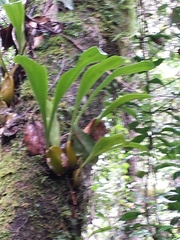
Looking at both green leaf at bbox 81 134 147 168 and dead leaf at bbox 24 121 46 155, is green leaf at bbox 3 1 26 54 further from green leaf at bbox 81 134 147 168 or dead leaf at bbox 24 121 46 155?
green leaf at bbox 81 134 147 168

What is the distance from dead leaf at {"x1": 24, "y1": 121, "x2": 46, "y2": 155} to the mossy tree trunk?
0.08 feet

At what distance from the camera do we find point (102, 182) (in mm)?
1990

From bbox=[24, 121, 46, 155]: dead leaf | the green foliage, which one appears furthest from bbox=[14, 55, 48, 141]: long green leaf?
bbox=[24, 121, 46, 155]: dead leaf

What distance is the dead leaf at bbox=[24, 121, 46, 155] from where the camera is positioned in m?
1.05

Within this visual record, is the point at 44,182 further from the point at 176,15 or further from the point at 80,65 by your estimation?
the point at 176,15

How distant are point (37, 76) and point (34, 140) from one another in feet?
0.76

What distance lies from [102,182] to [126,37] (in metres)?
0.87

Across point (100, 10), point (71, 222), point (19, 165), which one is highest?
point (100, 10)

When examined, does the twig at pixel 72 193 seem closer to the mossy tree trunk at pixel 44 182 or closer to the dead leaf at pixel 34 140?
the mossy tree trunk at pixel 44 182

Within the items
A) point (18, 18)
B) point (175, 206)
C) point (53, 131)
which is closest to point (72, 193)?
point (53, 131)

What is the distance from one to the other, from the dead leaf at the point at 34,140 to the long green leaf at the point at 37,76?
0.10m

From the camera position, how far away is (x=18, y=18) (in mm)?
1173

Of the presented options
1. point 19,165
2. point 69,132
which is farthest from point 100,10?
point 19,165

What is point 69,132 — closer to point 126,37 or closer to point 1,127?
point 1,127
